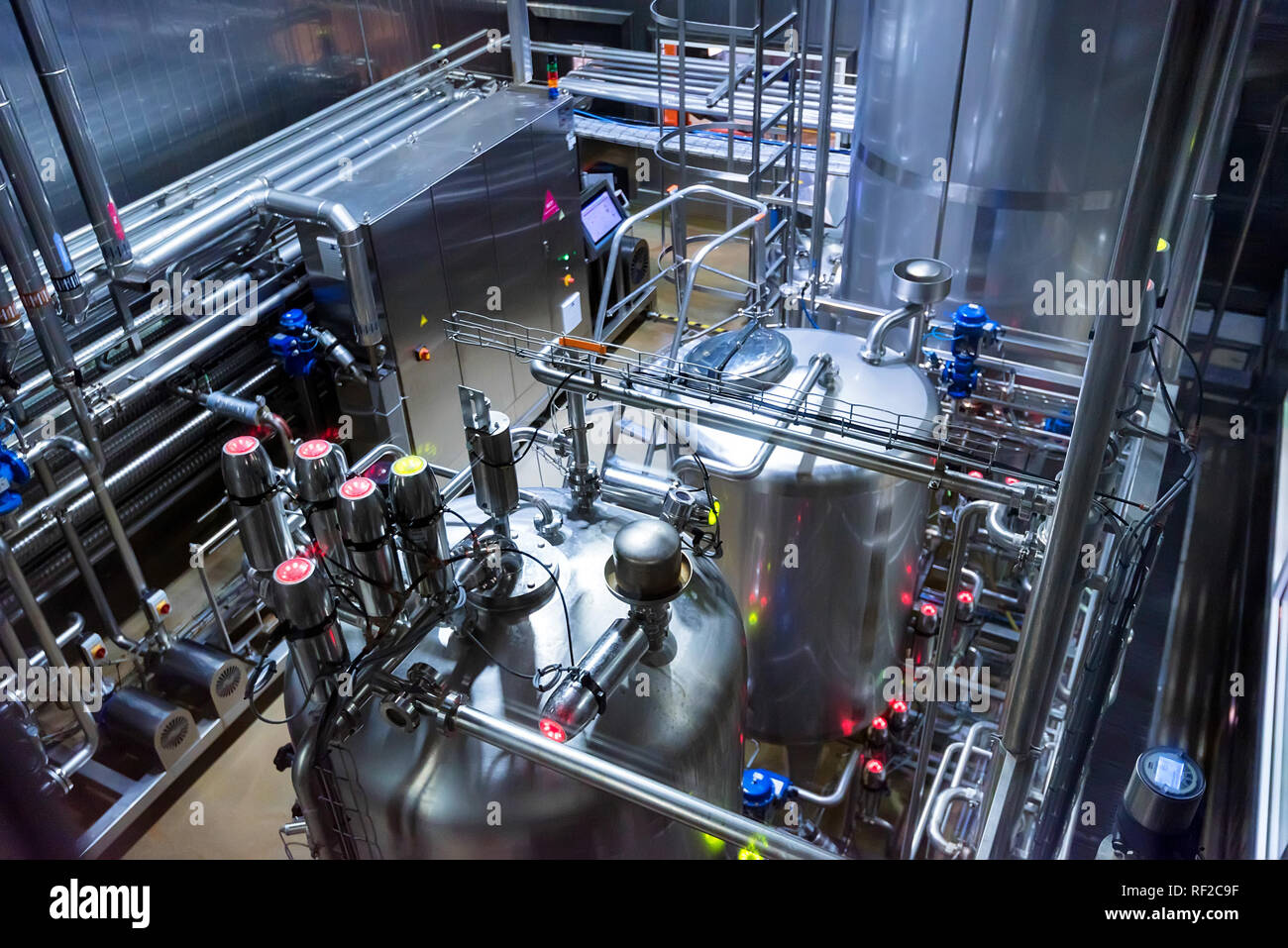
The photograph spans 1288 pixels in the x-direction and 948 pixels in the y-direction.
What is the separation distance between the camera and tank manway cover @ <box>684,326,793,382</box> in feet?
10.7

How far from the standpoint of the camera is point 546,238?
226 inches

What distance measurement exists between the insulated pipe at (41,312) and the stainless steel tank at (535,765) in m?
1.88

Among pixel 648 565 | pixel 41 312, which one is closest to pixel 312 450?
pixel 648 565

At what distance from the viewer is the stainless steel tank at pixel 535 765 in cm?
221

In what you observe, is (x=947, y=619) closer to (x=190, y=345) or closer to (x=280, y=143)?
(x=190, y=345)

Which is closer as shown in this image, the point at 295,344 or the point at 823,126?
the point at 823,126

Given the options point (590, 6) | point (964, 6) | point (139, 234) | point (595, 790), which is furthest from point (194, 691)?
point (590, 6)

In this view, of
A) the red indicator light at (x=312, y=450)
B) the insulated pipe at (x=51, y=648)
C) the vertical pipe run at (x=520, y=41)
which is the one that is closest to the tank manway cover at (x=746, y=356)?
the red indicator light at (x=312, y=450)

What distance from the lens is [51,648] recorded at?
3570mm

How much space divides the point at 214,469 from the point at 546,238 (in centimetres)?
226

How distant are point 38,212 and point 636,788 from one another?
2.99 meters

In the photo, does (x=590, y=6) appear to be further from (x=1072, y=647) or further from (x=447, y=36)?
(x=1072, y=647)

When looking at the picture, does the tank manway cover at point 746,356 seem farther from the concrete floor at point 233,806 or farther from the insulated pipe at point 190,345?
the insulated pipe at point 190,345
